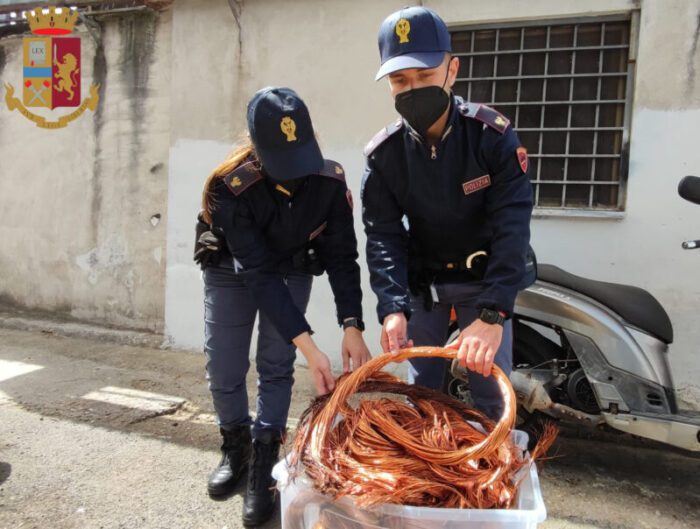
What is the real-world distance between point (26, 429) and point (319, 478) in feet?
8.03

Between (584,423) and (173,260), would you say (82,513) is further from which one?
(173,260)

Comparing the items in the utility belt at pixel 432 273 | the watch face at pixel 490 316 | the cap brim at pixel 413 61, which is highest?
the cap brim at pixel 413 61

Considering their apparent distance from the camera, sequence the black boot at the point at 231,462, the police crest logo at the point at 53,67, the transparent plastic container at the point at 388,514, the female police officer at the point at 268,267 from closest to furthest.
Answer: the transparent plastic container at the point at 388,514 → the female police officer at the point at 268,267 → the black boot at the point at 231,462 → the police crest logo at the point at 53,67

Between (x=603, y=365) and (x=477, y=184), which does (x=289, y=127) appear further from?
(x=603, y=365)

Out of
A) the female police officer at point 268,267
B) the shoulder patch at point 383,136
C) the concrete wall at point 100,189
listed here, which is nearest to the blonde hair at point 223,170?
the female police officer at point 268,267

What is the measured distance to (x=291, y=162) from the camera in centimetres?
184

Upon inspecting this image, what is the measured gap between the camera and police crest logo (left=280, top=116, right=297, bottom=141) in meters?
1.80

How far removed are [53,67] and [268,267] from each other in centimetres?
442

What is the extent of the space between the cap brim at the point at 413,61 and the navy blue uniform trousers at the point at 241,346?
0.95 meters

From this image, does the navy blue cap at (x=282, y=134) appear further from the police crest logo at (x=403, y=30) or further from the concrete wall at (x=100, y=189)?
the concrete wall at (x=100, y=189)

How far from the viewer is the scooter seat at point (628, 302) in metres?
2.55

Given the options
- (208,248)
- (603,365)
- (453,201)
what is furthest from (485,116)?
(603,365)

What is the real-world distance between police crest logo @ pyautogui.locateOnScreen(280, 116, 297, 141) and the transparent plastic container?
1017 millimetres

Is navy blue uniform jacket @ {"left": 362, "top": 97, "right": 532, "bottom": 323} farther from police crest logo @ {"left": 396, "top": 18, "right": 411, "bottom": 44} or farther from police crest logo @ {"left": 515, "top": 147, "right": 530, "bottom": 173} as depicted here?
police crest logo @ {"left": 396, "top": 18, "right": 411, "bottom": 44}
